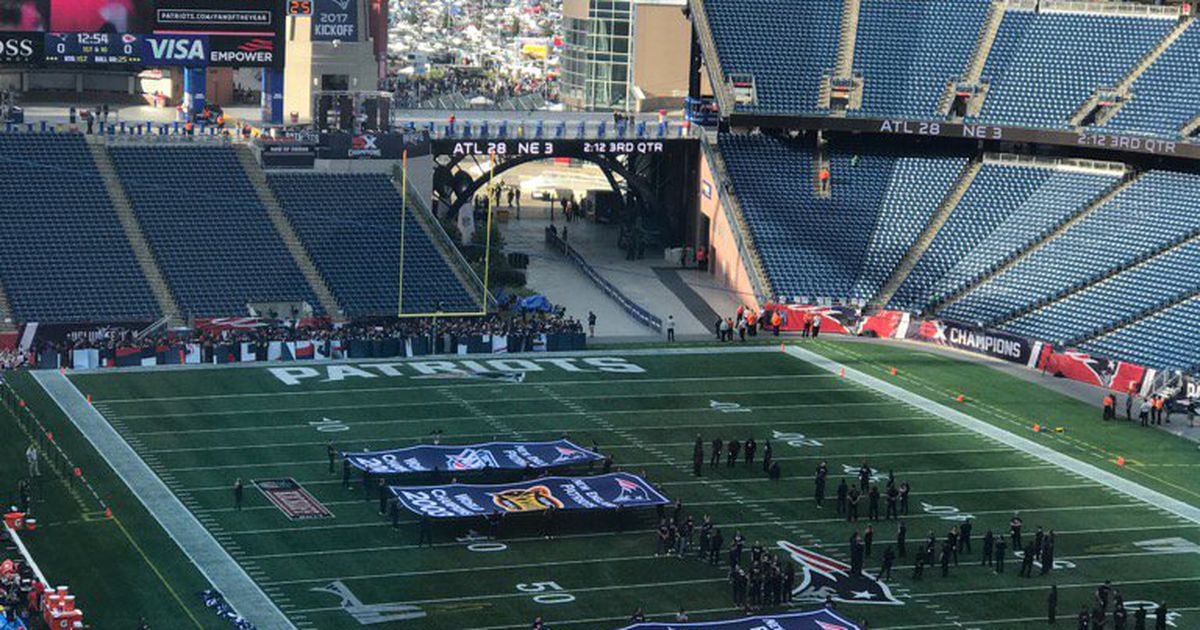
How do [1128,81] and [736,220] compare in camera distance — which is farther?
[736,220]

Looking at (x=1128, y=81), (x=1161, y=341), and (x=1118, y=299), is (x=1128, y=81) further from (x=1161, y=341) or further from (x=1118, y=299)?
(x=1161, y=341)

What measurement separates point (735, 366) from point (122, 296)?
1705 centimetres

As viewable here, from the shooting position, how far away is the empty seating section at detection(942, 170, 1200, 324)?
67125mm

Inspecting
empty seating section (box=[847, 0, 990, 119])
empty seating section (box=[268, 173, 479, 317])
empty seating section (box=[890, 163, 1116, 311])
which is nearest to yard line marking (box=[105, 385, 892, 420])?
empty seating section (box=[268, 173, 479, 317])

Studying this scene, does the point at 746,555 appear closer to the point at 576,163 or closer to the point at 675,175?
the point at 675,175

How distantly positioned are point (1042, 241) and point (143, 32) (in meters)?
28.7

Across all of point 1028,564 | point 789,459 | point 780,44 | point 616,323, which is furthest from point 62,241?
point 1028,564

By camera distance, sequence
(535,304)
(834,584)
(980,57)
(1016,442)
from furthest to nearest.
Result: (980,57), (535,304), (1016,442), (834,584)

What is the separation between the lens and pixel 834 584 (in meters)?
43.5

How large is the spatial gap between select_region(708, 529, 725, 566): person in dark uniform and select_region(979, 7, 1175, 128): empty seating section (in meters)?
32.0

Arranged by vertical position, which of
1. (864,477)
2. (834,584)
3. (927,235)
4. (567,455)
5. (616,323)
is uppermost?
(927,235)

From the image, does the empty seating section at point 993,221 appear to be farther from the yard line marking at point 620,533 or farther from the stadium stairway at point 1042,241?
the yard line marking at point 620,533

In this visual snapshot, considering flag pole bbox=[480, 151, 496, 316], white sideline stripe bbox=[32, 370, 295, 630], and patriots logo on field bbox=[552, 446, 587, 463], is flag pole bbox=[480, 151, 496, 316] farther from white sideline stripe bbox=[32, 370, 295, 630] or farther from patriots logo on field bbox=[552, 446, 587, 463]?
patriots logo on field bbox=[552, 446, 587, 463]

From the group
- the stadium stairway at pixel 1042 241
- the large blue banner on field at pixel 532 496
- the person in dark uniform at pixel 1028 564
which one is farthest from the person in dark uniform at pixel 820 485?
the stadium stairway at pixel 1042 241
